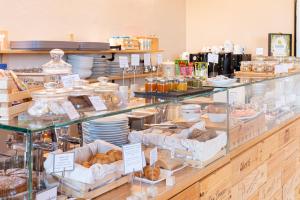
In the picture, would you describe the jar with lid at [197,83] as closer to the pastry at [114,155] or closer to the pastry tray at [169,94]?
the pastry tray at [169,94]

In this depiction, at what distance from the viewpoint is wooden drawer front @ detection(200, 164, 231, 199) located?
1.86m

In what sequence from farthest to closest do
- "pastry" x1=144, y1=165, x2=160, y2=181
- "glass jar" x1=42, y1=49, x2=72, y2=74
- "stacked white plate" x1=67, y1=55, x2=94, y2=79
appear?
"stacked white plate" x1=67, y1=55, x2=94, y2=79
"glass jar" x1=42, y1=49, x2=72, y2=74
"pastry" x1=144, y1=165, x2=160, y2=181

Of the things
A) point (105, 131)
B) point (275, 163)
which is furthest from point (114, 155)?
point (275, 163)

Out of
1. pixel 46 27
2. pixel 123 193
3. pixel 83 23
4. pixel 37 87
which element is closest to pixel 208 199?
pixel 123 193

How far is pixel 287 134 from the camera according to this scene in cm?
310

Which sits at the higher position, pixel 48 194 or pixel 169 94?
pixel 169 94

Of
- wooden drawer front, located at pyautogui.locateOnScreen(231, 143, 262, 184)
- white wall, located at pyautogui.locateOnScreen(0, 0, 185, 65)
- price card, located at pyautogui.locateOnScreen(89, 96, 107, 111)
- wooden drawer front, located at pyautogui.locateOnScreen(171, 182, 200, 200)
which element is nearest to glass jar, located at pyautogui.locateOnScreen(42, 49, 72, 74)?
price card, located at pyautogui.locateOnScreen(89, 96, 107, 111)

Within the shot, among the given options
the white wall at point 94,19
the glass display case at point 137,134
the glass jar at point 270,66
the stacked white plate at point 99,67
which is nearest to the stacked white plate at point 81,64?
the stacked white plate at point 99,67

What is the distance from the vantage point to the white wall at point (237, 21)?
20.4ft

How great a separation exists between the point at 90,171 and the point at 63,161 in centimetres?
13

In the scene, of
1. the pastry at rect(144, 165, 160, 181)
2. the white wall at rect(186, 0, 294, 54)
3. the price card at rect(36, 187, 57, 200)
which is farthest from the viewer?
the white wall at rect(186, 0, 294, 54)

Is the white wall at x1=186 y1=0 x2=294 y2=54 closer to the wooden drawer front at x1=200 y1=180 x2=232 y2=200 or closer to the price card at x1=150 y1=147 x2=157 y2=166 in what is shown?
the wooden drawer front at x1=200 y1=180 x2=232 y2=200

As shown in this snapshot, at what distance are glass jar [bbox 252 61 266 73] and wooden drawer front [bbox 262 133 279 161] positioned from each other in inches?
28.2

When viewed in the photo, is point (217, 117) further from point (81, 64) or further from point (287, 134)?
point (81, 64)
